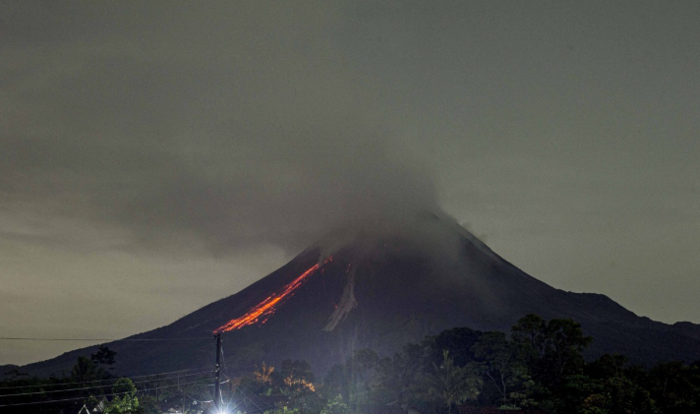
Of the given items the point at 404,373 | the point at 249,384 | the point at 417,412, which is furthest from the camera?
the point at 249,384

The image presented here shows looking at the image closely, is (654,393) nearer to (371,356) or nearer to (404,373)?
(404,373)

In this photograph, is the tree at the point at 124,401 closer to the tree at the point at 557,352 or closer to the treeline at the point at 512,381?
the treeline at the point at 512,381

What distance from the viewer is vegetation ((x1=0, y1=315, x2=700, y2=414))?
57.0 m

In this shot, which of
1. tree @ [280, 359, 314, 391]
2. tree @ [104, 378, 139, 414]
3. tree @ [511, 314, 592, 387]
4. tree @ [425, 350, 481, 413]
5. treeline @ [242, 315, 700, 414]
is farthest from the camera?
tree @ [280, 359, 314, 391]

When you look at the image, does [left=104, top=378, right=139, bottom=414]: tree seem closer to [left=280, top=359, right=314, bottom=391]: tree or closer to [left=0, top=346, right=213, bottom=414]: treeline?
[left=0, top=346, right=213, bottom=414]: treeline

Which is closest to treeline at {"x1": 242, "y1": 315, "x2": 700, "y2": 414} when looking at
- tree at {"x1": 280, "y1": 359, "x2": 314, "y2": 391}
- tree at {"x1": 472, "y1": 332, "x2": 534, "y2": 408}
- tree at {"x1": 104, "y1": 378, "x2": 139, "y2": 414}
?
tree at {"x1": 472, "y1": 332, "x2": 534, "y2": 408}

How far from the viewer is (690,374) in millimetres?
59438

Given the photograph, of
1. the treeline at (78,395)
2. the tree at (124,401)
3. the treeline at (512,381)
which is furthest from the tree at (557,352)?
the tree at (124,401)

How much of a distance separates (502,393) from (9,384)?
46.2 m

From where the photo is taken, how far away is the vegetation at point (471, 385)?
187 feet

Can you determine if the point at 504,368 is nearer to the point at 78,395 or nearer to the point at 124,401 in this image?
the point at 124,401

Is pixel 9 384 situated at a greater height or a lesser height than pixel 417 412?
greater

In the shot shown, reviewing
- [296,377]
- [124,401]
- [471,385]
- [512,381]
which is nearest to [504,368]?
[512,381]

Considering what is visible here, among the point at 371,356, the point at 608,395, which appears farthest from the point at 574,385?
the point at 371,356
